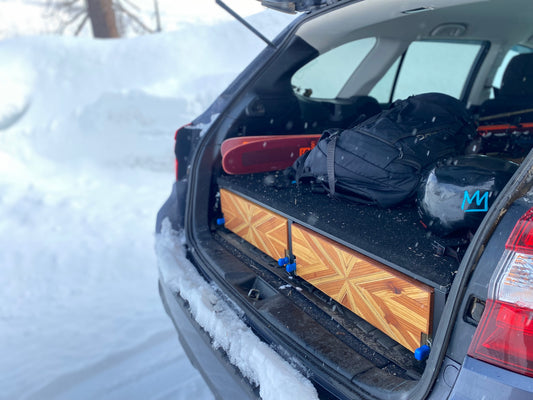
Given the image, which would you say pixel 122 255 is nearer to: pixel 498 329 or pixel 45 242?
pixel 45 242

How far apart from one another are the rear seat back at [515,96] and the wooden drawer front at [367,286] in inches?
91.9

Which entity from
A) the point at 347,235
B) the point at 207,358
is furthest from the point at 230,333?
the point at 347,235

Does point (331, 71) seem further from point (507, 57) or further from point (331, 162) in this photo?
point (507, 57)

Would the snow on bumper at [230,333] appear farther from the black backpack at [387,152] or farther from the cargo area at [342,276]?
the black backpack at [387,152]

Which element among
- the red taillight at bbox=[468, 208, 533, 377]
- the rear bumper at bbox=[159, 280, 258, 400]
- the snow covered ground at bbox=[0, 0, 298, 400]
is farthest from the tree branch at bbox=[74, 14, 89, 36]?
the red taillight at bbox=[468, 208, 533, 377]

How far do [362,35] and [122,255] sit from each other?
2615mm

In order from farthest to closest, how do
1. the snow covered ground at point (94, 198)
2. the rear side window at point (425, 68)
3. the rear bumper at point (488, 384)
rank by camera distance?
the rear side window at point (425, 68) < the snow covered ground at point (94, 198) < the rear bumper at point (488, 384)

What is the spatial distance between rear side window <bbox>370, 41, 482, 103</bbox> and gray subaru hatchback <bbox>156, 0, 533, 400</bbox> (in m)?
0.20

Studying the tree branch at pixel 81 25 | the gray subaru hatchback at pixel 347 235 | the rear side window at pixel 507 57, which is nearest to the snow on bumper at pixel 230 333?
the gray subaru hatchback at pixel 347 235

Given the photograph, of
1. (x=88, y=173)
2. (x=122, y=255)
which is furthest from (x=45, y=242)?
(x=88, y=173)

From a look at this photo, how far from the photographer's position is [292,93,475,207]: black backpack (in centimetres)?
177

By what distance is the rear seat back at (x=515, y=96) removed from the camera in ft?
10.2

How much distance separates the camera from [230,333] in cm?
148

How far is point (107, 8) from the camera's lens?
8.39 metres
